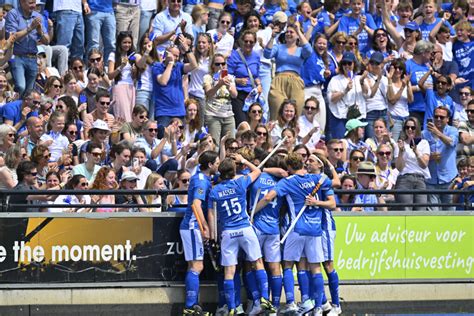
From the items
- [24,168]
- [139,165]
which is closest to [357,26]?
[139,165]

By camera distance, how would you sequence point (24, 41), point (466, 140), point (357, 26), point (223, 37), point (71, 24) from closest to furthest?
point (24, 41), point (466, 140), point (71, 24), point (223, 37), point (357, 26)

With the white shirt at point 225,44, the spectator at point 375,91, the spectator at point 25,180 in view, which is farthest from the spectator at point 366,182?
the spectator at point 25,180

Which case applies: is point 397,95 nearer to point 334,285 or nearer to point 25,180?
point 334,285

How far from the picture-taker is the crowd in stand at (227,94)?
61.6ft

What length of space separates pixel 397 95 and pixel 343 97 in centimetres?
101

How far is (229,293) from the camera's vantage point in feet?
55.2

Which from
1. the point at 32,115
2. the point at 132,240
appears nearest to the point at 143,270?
the point at 132,240

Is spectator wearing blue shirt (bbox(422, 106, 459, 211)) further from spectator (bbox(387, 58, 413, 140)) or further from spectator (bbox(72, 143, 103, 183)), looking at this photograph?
spectator (bbox(72, 143, 103, 183))

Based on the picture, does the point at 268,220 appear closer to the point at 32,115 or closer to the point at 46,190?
the point at 46,190

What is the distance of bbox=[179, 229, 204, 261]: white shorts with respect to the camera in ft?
56.0

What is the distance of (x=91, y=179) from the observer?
18250 millimetres

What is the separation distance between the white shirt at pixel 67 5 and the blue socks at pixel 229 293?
7075 mm

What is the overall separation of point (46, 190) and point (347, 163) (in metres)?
5.25

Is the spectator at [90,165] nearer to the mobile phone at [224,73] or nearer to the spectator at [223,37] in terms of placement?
the mobile phone at [224,73]
